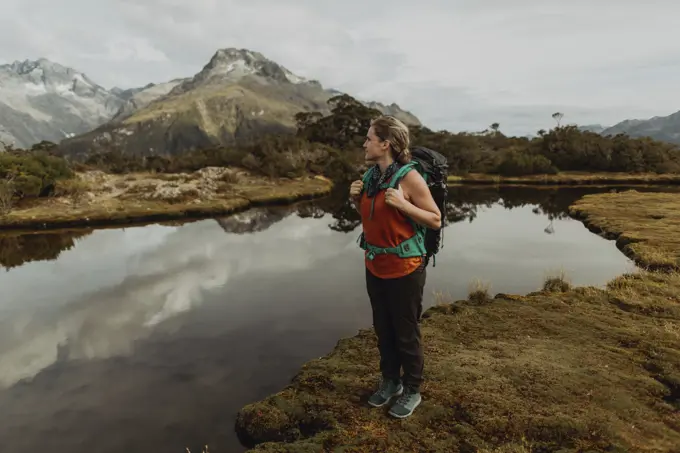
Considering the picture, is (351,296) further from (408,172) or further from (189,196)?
(189,196)

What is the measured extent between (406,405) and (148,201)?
46.9 metres

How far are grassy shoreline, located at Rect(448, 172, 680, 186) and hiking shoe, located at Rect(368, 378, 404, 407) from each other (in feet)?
242

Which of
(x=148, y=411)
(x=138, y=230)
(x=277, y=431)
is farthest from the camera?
(x=138, y=230)

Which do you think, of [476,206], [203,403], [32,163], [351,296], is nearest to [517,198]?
[476,206]

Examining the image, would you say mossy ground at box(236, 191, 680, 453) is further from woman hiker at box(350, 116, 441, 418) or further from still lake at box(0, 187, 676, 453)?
still lake at box(0, 187, 676, 453)

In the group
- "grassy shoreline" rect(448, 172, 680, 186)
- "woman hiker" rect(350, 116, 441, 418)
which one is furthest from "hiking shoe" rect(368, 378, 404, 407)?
"grassy shoreline" rect(448, 172, 680, 186)

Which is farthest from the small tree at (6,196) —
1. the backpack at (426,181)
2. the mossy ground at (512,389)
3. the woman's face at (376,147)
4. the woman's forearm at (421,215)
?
the woman's forearm at (421,215)

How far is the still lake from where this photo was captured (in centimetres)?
972

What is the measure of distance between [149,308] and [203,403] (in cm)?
875

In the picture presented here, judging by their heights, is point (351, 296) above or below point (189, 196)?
below

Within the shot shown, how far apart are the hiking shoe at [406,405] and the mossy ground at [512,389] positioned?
0.14 m

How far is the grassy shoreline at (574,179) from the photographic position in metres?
74.3

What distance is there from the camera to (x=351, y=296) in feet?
58.9

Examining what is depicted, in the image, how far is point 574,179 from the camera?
3017 inches
